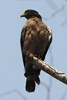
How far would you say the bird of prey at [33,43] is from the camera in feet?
20.9

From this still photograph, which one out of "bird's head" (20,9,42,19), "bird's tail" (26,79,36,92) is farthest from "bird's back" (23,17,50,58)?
"bird's head" (20,9,42,19)

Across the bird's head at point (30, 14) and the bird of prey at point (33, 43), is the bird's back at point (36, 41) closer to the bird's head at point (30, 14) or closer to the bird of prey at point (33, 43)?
the bird of prey at point (33, 43)

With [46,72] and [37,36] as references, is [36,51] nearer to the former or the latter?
Result: [37,36]

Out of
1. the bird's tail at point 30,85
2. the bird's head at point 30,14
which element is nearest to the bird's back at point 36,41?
the bird's tail at point 30,85

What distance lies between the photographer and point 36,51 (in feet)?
22.6

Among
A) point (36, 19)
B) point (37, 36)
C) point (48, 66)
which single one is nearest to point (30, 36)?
point (37, 36)

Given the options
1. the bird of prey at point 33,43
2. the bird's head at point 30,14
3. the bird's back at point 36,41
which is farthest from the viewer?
the bird's head at point 30,14

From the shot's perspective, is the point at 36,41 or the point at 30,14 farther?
the point at 30,14

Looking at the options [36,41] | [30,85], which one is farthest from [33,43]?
[30,85]

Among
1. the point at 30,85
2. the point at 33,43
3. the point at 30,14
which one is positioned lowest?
the point at 30,85

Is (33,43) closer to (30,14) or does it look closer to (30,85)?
(30,85)

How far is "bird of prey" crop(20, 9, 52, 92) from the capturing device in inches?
250

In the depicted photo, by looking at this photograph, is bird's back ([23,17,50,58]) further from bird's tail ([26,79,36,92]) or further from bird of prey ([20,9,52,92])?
bird's tail ([26,79,36,92])

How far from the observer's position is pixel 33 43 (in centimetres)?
691
